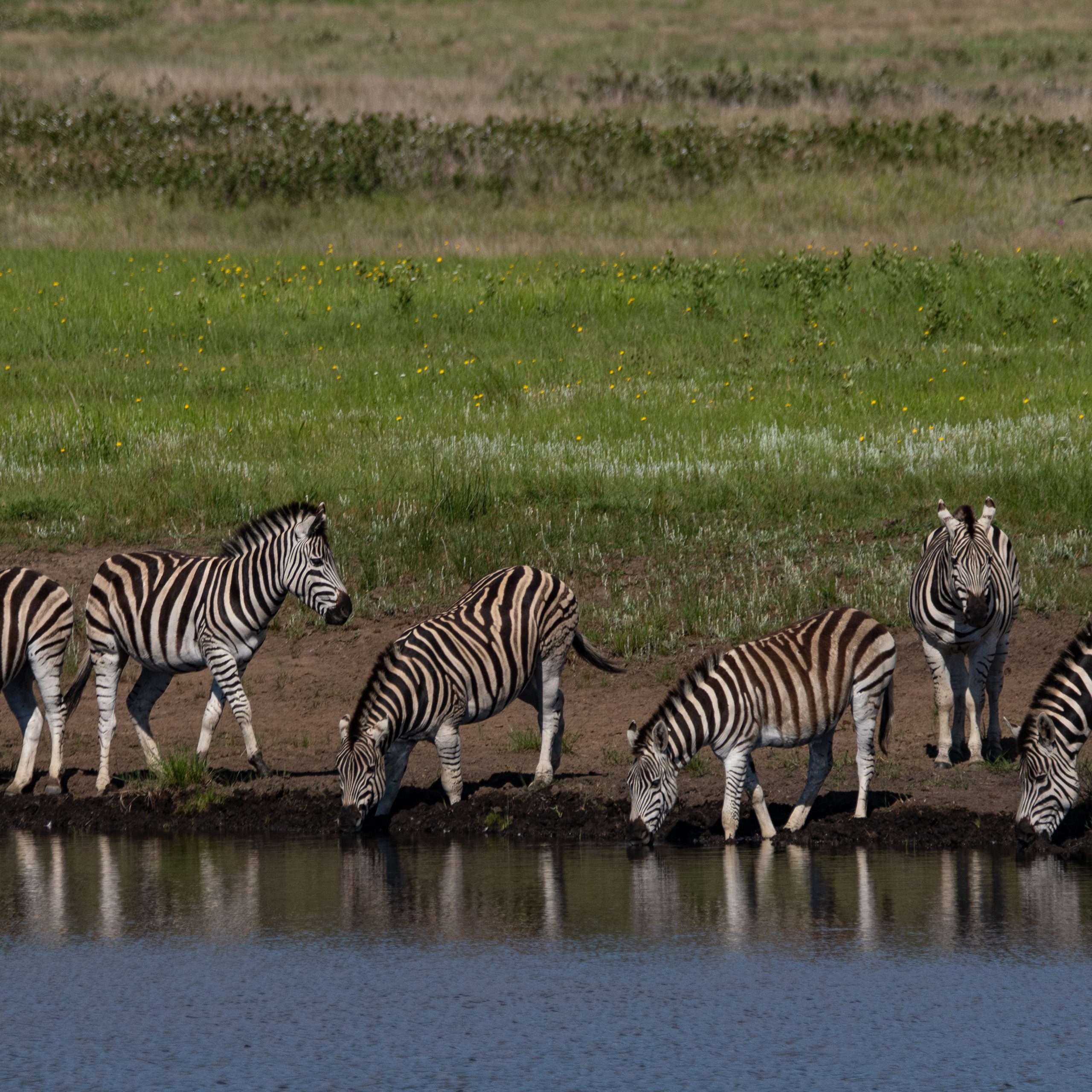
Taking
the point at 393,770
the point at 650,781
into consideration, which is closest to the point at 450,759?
the point at 393,770

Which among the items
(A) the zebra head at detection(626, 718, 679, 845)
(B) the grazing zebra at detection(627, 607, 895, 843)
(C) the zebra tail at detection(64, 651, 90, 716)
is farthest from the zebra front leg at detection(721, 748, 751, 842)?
(C) the zebra tail at detection(64, 651, 90, 716)

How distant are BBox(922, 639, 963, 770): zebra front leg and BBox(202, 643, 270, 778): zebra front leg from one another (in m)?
5.30

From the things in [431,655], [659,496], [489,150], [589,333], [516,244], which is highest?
[489,150]

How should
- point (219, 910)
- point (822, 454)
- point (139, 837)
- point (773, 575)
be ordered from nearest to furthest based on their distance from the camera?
point (219, 910) → point (139, 837) → point (773, 575) → point (822, 454)

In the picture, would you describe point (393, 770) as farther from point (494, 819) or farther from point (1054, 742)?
point (1054, 742)

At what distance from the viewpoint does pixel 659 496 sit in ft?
64.7

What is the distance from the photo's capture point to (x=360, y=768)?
37.9 feet

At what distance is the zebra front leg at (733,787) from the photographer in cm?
1136

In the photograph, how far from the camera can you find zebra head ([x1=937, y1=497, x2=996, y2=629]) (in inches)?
500

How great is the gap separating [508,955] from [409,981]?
2.09ft

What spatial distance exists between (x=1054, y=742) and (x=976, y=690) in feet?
8.63

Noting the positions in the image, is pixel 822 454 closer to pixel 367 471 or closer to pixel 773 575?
pixel 773 575

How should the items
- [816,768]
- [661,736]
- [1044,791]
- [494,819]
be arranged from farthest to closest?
[494,819] < [816,768] < [661,736] < [1044,791]

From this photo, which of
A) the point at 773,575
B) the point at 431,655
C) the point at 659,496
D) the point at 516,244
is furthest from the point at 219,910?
the point at 516,244
